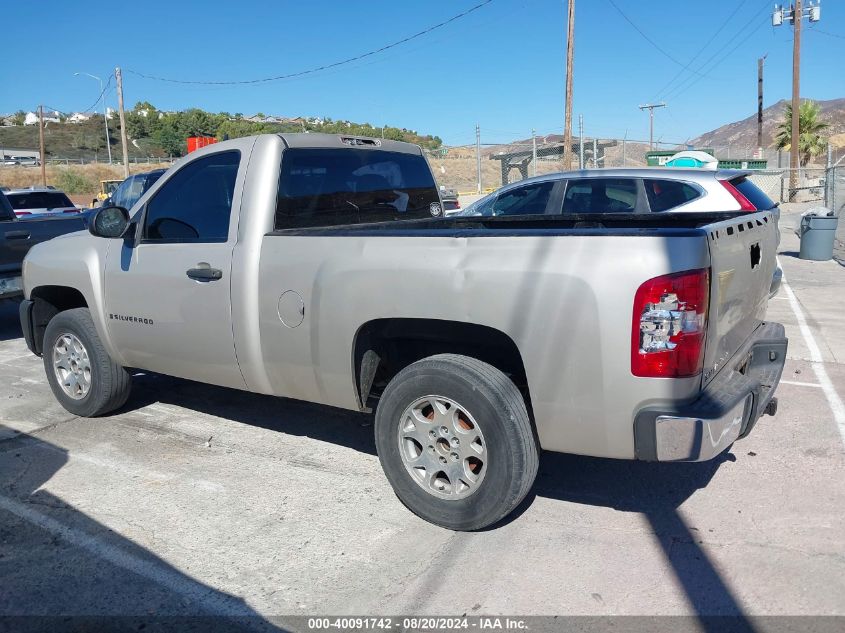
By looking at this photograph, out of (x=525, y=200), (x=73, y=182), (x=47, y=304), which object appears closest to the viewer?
(x=47, y=304)

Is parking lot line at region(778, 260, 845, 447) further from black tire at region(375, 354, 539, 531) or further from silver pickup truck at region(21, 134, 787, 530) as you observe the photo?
black tire at region(375, 354, 539, 531)

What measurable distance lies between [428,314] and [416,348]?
1.89 ft

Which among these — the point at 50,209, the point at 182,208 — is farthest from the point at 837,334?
the point at 50,209

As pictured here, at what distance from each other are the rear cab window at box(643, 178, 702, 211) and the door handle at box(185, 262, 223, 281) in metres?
4.91

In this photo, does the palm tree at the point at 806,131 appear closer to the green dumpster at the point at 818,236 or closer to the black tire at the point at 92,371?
the green dumpster at the point at 818,236

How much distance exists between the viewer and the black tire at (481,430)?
3.62 m

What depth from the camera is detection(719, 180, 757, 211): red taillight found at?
7323 mm

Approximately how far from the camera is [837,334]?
841 centimetres

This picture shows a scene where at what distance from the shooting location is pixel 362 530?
401 cm

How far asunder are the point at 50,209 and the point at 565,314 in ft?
65.7

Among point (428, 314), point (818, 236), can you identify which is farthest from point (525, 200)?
point (818, 236)

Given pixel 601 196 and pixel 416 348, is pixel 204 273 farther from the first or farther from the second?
pixel 601 196

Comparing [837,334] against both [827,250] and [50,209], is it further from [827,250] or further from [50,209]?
[50,209]

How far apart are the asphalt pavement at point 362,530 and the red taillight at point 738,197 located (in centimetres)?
225
